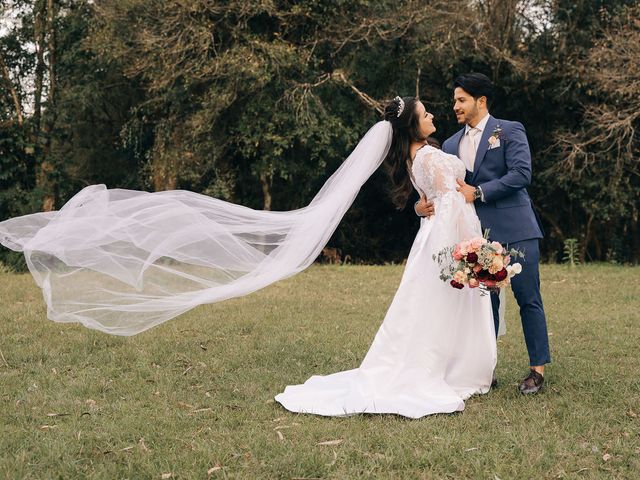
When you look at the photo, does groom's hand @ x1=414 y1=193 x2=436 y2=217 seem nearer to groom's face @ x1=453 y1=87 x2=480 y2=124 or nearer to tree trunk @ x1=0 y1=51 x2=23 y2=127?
groom's face @ x1=453 y1=87 x2=480 y2=124

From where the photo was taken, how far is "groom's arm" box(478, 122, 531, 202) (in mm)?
5598

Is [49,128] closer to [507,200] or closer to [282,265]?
[282,265]

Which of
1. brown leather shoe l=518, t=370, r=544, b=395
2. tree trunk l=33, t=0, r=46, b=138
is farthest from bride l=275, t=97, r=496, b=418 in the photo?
tree trunk l=33, t=0, r=46, b=138

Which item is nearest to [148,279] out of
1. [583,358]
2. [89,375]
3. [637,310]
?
[89,375]

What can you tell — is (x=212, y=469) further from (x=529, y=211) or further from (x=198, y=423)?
(x=529, y=211)

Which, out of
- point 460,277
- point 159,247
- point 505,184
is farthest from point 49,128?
point 460,277

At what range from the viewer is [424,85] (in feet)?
63.3

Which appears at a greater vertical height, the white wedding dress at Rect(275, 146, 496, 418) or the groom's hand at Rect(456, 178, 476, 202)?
the groom's hand at Rect(456, 178, 476, 202)

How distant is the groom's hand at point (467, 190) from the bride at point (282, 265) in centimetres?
6

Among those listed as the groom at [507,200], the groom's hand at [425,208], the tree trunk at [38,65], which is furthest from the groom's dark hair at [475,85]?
the tree trunk at [38,65]

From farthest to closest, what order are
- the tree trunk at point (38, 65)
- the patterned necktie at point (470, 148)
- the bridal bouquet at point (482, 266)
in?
the tree trunk at point (38, 65) < the patterned necktie at point (470, 148) < the bridal bouquet at point (482, 266)

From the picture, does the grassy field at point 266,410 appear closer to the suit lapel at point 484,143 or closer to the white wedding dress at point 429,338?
the white wedding dress at point 429,338

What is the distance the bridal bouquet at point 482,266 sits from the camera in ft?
16.9

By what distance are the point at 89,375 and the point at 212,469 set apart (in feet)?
8.57
